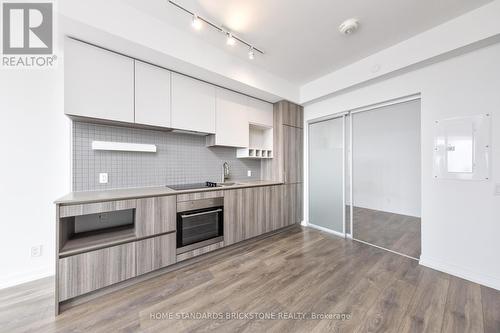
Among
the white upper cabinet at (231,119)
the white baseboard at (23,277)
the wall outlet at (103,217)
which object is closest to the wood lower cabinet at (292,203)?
the white upper cabinet at (231,119)

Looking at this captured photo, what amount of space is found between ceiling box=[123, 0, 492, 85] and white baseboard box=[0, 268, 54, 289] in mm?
2936

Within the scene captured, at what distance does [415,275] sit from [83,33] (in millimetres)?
4276

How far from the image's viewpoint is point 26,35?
1882mm

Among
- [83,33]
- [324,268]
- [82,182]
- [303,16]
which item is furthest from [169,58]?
[324,268]

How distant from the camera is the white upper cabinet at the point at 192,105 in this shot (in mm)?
2371

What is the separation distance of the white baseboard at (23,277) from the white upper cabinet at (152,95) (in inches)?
74.6

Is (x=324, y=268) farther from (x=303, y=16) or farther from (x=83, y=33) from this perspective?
(x=83, y=33)

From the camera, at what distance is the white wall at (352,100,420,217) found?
2848mm

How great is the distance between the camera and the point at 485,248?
1.92 meters

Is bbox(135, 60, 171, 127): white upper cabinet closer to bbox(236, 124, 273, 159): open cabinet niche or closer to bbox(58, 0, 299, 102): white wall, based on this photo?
bbox(58, 0, 299, 102): white wall

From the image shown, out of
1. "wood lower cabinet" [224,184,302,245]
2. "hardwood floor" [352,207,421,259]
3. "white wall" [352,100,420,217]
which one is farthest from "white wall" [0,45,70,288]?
"hardwood floor" [352,207,421,259]

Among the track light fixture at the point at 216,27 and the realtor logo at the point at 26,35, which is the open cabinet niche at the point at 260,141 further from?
the realtor logo at the point at 26,35

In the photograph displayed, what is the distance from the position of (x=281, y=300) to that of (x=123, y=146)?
2.36 m

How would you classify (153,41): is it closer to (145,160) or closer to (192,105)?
(192,105)
